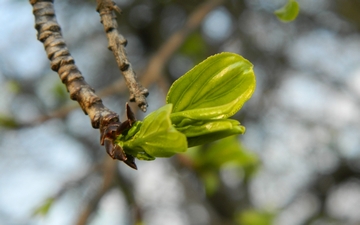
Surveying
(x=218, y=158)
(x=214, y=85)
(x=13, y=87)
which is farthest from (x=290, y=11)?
(x=13, y=87)

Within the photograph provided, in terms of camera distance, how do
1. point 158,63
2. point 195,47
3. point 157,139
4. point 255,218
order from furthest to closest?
point 195,47 < point 255,218 < point 158,63 < point 157,139

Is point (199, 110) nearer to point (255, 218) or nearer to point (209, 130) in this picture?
point (209, 130)

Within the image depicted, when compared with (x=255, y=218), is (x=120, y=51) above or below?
above

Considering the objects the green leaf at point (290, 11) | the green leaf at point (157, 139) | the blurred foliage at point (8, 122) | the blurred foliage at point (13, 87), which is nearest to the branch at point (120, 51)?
the green leaf at point (157, 139)

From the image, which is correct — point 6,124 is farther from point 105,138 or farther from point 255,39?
point 255,39

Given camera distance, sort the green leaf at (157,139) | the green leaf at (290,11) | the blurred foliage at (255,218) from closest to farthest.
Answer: the green leaf at (157,139), the green leaf at (290,11), the blurred foliage at (255,218)

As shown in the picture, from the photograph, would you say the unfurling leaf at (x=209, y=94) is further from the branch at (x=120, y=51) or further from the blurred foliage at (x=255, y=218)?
the blurred foliage at (x=255, y=218)

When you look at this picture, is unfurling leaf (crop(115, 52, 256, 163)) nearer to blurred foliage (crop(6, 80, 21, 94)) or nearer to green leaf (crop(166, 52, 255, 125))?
green leaf (crop(166, 52, 255, 125))

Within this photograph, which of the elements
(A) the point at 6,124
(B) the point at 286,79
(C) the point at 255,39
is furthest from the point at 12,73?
(B) the point at 286,79
